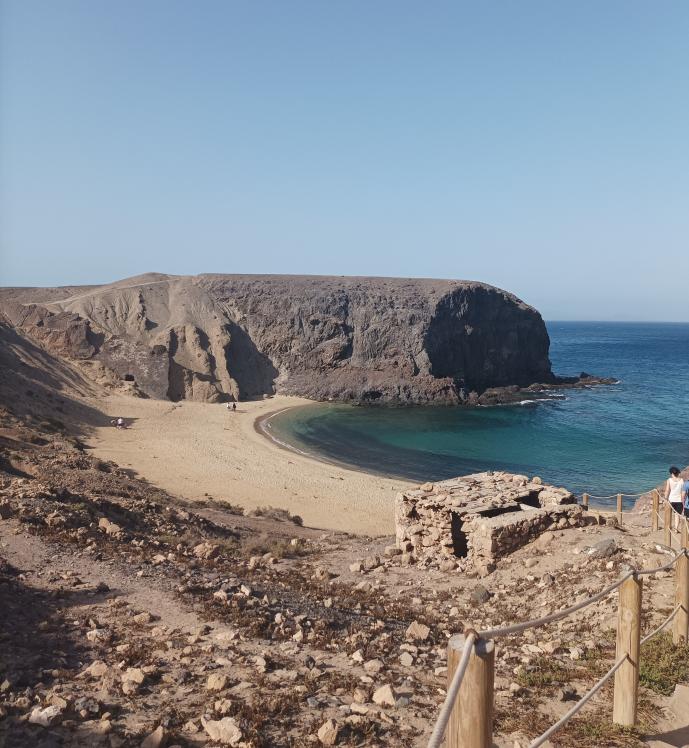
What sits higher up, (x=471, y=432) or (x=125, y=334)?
(x=125, y=334)

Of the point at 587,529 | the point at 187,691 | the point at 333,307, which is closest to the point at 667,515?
the point at 587,529

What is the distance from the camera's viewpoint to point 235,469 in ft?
101

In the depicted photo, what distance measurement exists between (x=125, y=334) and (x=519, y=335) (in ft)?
140

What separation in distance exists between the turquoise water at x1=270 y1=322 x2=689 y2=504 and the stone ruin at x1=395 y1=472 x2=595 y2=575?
1630 cm

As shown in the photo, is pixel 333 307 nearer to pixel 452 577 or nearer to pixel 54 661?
pixel 452 577

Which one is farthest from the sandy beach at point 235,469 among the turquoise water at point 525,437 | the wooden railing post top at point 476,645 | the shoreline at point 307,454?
the wooden railing post top at point 476,645

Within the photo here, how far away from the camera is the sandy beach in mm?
24547

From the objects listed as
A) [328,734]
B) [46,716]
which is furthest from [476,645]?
[46,716]

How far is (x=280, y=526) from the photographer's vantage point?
713 inches

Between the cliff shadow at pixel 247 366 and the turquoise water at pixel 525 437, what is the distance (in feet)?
24.9

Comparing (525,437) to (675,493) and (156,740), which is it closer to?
(675,493)

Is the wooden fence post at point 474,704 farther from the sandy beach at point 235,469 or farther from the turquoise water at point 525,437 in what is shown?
the turquoise water at point 525,437

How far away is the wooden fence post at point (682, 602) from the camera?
6062 millimetres

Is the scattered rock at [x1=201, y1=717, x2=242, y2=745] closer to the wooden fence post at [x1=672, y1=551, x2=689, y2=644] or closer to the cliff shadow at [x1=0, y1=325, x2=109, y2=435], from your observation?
the wooden fence post at [x1=672, y1=551, x2=689, y2=644]
